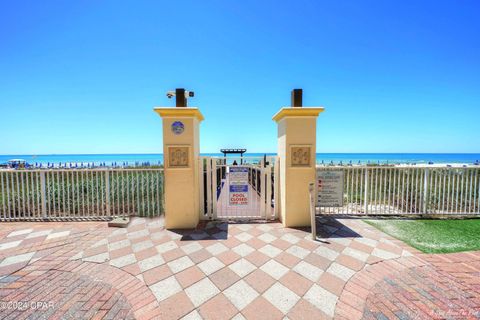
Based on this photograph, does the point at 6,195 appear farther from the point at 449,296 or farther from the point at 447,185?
the point at 447,185

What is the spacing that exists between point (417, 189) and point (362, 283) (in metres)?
4.43

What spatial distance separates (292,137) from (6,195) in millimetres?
8002

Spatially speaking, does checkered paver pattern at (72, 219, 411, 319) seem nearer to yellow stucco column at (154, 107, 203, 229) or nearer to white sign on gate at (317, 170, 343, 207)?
yellow stucco column at (154, 107, 203, 229)

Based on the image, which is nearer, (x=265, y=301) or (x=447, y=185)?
(x=265, y=301)

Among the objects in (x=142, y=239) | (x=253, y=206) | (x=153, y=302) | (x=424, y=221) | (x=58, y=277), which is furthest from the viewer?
(x=253, y=206)

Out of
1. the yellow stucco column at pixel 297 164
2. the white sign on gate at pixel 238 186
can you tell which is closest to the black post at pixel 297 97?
the yellow stucco column at pixel 297 164

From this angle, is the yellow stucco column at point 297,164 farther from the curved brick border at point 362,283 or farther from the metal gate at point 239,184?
the curved brick border at point 362,283

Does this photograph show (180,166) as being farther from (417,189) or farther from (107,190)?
(417,189)

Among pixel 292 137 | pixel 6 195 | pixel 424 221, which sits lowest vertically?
pixel 424 221

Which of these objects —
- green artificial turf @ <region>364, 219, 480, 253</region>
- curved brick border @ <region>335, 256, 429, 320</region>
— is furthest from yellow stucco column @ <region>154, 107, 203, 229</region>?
green artificial turf @ <region>364, 219, 480, 253</region>

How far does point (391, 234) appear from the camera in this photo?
393 centimetres

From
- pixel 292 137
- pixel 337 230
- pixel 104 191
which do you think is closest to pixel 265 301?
pixel 337 230

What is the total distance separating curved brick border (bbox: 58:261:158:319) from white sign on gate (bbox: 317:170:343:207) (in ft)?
13.5

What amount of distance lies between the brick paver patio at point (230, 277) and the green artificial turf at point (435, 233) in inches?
12.6
